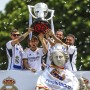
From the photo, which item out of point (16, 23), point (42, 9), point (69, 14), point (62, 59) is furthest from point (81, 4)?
point (62, 59)

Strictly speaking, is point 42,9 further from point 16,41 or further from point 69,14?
point 69,14

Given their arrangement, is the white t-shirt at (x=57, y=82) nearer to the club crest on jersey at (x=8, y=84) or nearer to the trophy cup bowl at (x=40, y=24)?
the club crest on jersey at (x=8, y=84)

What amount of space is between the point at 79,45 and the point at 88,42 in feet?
1.00

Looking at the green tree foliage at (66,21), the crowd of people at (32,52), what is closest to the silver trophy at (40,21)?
the crowd of people at (32,52)

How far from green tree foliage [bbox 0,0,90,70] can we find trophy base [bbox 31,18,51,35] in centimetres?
913

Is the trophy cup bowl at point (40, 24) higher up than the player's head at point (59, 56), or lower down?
higher up

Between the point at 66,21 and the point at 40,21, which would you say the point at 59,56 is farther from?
the point at 66,21

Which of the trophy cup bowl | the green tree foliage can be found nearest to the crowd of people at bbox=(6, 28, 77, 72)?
the trophy cup bowl

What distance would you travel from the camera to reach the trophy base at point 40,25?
11.5 meters

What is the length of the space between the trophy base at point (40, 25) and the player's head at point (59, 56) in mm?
1115

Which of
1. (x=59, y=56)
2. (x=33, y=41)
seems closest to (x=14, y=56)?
(x=33, y=41)

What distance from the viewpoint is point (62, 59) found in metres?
10.5

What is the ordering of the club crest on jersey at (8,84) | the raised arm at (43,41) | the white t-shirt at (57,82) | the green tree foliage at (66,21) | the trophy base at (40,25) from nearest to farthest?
the white t-shirt at (57,82) → the club crest on jersey at (8,84) → the trophy base at (40,25) → the raised arm at (43,41) → the green tree foliage at (66,21)

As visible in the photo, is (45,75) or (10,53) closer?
(45,75)
